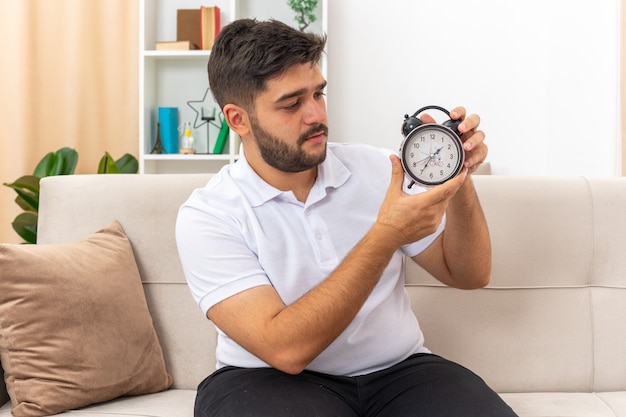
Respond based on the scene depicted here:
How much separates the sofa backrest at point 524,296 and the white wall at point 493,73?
A: 1922mm

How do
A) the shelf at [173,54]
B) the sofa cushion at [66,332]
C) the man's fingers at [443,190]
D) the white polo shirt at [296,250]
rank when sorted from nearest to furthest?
the man's fingers at [443,190] → the white polo shirt at [296,250] → the sofa cushion at [66,332] → the shelf at [173,54]

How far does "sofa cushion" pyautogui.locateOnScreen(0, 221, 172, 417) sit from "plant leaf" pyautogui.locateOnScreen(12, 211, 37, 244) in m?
1.55

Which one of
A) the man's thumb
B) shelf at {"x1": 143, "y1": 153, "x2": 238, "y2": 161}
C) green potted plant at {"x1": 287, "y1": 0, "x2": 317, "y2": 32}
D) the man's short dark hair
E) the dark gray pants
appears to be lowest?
the dark gray pants

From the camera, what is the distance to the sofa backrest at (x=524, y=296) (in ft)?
5.81

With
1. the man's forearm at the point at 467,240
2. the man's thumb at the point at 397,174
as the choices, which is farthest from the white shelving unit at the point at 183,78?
the man's thumb at the point at 397,174

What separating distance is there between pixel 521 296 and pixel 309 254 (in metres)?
0.57

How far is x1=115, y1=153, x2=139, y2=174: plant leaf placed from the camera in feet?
11.9

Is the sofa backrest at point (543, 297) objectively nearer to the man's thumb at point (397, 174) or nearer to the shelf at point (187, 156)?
the man's thumb at point (397, 174)

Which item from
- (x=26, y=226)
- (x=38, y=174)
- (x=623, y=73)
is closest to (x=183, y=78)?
(x=38, y=174)

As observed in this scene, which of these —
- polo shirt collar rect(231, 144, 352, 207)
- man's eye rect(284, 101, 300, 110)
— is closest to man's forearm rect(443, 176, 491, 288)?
polo shirt collar rect(231, 144, 352, 207)

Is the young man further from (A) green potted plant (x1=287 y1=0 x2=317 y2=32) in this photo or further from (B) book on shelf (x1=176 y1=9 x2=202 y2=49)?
(B) book on shelf (x1=176 y1=9 x2=202 y2=49)

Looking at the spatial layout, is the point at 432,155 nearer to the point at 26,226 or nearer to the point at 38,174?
the point at 26,226

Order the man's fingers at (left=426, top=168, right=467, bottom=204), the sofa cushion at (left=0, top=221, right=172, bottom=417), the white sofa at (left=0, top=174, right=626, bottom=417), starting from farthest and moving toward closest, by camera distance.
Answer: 1. the white sofa at (left=0, top=174, right=626, bottom=417)
2. the sofa cushion at (left=0, top=221, right=172, bottom=417)
3. the man's fingers at (left=426, top=168, right=467, bottom=204)

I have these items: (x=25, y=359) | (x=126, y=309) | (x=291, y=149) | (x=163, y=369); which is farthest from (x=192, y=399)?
(x=291, y=149)
